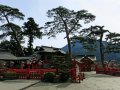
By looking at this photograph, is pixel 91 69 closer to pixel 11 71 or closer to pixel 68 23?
pixel 68 23

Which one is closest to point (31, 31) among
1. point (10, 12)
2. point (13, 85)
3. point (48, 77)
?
point (10, 12)

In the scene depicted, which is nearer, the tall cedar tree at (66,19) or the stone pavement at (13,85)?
the stone pavement at (13,85)

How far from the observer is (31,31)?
5144 cm

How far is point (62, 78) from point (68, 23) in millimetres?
21314

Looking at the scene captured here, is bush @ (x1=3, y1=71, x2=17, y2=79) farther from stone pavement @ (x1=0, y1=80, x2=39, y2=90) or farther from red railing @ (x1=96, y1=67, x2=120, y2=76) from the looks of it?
red railing @ (x1=96, y1=67, x2=120, y2=76)

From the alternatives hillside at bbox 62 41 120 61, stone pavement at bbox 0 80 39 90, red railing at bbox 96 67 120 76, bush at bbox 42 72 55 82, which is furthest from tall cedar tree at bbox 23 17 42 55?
stone pavement at bbox 0 80 39 90

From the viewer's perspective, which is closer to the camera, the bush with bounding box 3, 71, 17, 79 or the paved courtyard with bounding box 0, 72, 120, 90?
the paved courtyard with bounding box 0, 72, 120, 90

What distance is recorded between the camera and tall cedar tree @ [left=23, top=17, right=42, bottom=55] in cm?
5100

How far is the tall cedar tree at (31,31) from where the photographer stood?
51.0 meters

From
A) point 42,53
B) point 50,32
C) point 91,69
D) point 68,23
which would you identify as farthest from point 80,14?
point 91,69

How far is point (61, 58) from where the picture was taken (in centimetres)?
2459

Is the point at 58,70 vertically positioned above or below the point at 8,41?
below

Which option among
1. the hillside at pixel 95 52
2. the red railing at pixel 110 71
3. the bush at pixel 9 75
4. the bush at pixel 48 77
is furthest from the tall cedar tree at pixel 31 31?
the bush at pixel 48 77

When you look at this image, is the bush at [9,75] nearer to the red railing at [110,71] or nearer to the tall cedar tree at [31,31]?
the red railing at [110,71]
